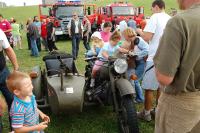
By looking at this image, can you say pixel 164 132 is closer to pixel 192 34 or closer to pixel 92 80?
pixel 192 34

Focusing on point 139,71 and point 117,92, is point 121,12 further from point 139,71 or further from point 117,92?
point 117,92

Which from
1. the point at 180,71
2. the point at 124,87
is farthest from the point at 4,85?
the point at 180,71

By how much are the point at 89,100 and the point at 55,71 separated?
69cm

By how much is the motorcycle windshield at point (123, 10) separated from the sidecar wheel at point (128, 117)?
57.6 feet

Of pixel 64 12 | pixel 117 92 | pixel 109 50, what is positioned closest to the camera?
pixel 117 92

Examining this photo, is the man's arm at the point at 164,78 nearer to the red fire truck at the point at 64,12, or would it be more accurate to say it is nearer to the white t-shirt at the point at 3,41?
the white t-shirt at the point at 3,41

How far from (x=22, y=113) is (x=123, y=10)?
763 inches

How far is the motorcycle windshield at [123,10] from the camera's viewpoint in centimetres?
2102

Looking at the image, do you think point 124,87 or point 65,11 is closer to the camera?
point 124,87

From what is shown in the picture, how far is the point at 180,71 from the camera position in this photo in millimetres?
2176

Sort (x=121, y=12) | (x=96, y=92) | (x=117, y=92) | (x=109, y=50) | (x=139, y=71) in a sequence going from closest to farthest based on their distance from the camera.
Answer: (x=117, y=92)
(x=96, y=92)
(x=109, y=50)
(x=139, y=71)
(x=121, y=12)

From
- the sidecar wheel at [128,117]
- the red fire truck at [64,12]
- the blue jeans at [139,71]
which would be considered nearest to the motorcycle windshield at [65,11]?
the red fire truck at [64,12]

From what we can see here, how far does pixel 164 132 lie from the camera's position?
8.21ft

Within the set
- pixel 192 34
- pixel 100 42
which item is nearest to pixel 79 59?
pixel 100 42
